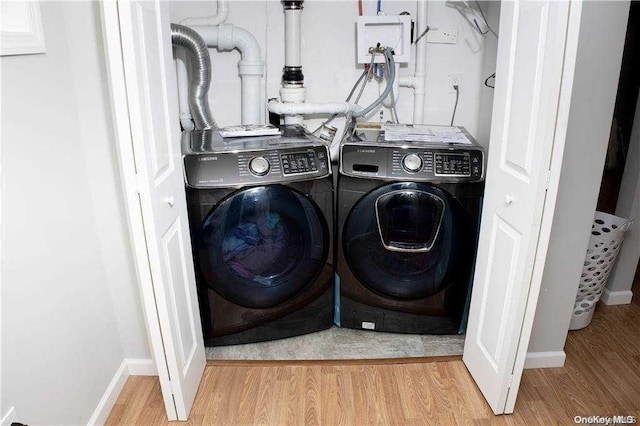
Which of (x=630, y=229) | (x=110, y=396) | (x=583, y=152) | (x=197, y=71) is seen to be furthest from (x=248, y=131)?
(x=630, y=229)

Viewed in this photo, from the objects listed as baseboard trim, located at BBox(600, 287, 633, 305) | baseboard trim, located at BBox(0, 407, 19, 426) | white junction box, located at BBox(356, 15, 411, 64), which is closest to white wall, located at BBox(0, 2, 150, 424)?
baseboard trim, located at BBox(0, 407, 19, 426)

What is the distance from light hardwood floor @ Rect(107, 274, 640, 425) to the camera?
1746 millimetres

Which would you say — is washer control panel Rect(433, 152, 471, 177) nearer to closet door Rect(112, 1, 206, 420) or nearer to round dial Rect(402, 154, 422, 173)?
round dial Rect(402, 154, 422, 173)

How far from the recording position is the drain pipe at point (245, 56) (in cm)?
223

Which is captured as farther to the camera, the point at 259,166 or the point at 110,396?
the point at 259,166

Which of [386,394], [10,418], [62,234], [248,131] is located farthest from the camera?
[248,131]

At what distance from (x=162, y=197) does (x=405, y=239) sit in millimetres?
1056

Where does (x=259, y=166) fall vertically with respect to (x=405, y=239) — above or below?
above

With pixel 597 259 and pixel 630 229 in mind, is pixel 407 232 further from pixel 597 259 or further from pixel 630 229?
pixel 630 229

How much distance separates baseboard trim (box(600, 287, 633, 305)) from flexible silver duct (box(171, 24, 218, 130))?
2.22m

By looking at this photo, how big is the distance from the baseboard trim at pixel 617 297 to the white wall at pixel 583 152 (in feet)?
2.47

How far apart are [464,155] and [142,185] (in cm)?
129

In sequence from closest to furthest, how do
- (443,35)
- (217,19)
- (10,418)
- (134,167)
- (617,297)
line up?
(10,418), (134,167), (217,19), (443,35), (617,297)

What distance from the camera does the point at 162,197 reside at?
1.47 metres
